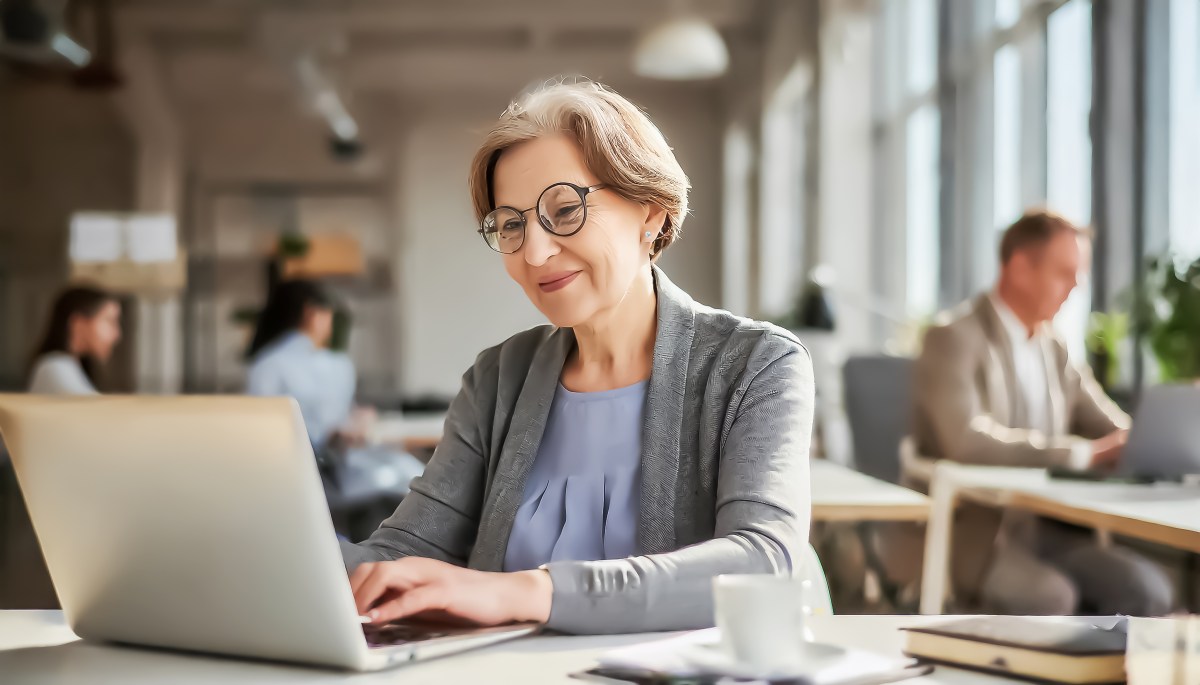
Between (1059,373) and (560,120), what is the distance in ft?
7.96

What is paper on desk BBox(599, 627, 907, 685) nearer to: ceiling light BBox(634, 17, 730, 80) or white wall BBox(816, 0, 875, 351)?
ceiling light BBox(634, 17, 730, 80)

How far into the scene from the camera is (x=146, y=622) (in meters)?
1.03

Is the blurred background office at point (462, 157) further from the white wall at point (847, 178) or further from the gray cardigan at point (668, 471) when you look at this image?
the gray cardigan at point (668, 471)

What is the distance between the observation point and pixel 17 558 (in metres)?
5.51

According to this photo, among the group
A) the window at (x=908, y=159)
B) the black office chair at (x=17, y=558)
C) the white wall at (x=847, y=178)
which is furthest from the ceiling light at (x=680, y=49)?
the black office chair at (x=17, y=558)

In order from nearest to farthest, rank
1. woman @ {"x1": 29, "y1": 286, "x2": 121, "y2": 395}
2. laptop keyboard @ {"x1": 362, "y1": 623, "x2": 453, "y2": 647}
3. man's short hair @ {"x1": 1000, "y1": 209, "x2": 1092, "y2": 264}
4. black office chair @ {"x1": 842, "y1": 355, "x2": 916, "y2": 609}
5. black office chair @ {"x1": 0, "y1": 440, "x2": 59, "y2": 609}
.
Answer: laptop keyboard @ {"x1": 362, "y1": 623, "x2": 453, "y2": 647} → man's short hair @ {"x1": 1000, "y1": 209, "x2": 1092, "y2": 264} → black office chair @ {"x1": 842, "y1": 355, "x2": 916, "y2": 609} → black office chair @ {"x1": 0, "y1": 440, "x2": 59, "y2": 609} → woman @ {"x1": 29, "y1": 286, "x2": 121, "y2": 395}

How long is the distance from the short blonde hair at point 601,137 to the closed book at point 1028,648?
0.67 m

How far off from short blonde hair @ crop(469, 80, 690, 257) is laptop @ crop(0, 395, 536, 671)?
24.6 inches

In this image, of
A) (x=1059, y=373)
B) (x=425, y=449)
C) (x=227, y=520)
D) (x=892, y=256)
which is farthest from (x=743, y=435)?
(x=892, y=256)

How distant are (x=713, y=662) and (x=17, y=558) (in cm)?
543

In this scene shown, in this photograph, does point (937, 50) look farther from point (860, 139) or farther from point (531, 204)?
point (531, 204)

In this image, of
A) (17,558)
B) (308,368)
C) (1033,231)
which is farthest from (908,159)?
(17,558)

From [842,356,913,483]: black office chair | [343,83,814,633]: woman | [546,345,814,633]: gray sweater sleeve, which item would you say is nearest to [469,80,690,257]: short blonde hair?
[343,83,814,633]: woman

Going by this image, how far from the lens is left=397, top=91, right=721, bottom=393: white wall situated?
12656 millimetres
